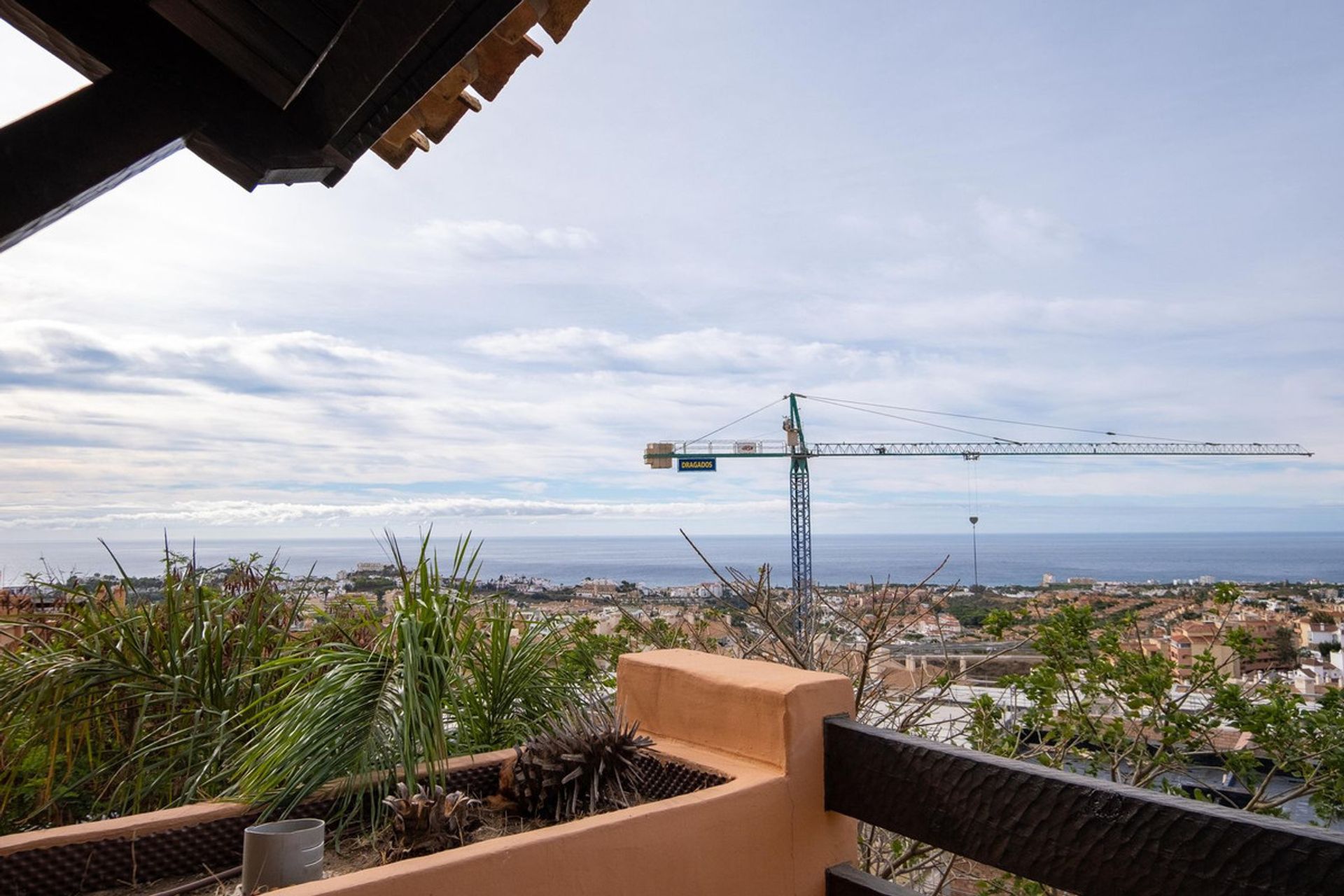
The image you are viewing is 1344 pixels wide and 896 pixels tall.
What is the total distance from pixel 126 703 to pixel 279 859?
1.50m

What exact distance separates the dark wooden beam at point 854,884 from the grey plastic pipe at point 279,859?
1097mm

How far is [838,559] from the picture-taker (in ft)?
181

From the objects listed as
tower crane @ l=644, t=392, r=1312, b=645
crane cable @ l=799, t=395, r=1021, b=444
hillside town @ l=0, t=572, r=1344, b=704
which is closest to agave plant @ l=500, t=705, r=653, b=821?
hillside town @ l=0, t=572, r=1344, b=704

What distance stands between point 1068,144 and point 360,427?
1468cm

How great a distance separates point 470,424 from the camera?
69.0 ft

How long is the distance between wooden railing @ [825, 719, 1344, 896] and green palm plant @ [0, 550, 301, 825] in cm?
162

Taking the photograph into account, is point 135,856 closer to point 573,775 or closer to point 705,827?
point 573,775

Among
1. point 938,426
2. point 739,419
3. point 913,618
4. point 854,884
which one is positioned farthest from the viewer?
point 938,426

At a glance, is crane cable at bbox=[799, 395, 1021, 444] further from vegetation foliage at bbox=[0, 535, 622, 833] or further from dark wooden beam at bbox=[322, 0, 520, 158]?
dark wooden beam at bbox=[322, 0, 520, 158]

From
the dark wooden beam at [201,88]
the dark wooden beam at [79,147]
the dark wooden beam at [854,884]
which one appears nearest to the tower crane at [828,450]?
the dark wooden beam at [854,884]

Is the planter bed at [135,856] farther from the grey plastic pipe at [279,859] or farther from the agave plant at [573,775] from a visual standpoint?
the grey plastic pipe at [279,859]

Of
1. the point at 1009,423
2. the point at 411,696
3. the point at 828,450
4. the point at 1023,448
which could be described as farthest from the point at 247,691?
the point at 1009,423

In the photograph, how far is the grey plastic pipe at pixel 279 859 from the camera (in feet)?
4.83

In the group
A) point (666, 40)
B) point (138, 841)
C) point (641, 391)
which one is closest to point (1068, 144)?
point (666, 40)
